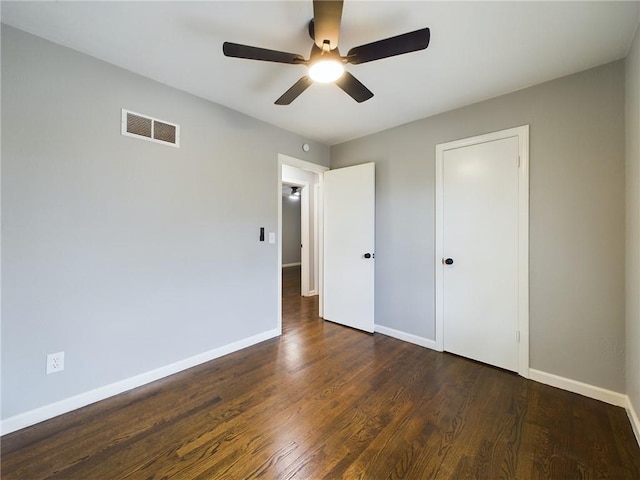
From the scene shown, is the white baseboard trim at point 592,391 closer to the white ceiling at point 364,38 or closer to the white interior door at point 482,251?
the white interior door at point 482,251

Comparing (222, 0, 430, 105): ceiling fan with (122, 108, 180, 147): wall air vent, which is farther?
(122, 108, 180, 147): wall air vent

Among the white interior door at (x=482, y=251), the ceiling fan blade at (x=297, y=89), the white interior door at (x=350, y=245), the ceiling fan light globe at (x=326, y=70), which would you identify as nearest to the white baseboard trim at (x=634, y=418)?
the white interior door at (x=482, y=251)

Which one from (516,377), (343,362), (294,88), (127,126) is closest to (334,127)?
(294,88)

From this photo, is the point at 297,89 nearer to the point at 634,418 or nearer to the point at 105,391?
the point at 105,391

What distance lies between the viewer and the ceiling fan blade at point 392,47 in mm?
1309

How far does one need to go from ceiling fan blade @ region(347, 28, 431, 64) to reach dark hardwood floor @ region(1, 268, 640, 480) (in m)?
2.18

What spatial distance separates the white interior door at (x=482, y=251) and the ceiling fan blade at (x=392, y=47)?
1466mm

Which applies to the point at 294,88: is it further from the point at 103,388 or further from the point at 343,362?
the point at 103,388

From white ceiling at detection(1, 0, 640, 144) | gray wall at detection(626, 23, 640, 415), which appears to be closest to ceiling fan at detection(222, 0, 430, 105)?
white ceiling at detection(1, 0, 640, 144)

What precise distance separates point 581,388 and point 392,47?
2.71 meters

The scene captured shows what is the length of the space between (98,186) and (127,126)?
508 millimetres

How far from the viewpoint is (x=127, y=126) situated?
2004 mm

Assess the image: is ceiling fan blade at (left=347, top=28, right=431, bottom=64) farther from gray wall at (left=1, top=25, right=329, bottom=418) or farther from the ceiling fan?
gray wall at (left=1, top=25, right=329, bottom=418)

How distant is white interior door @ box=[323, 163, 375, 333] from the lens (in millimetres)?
3182
